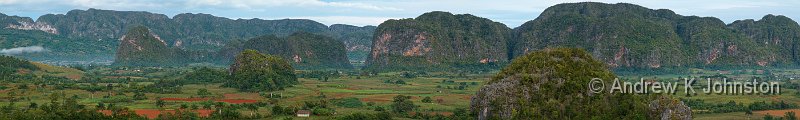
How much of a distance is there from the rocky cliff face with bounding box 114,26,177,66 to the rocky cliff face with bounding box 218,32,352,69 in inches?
814

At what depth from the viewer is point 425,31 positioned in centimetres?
14188

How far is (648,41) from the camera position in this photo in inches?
5443

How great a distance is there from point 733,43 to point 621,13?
28.8 metres

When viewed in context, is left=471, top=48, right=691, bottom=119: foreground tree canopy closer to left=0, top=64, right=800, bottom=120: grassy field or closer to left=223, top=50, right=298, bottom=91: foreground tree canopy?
left=0, top=64, right=800, bottom=120: grassy field

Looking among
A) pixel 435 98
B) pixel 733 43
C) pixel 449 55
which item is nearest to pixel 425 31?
pixel 449 55

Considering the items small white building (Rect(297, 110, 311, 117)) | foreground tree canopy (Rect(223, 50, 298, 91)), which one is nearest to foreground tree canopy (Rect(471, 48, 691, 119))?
small white building (Rect(297, 110, 311, 117))

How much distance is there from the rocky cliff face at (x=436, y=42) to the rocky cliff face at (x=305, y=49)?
13877 mm

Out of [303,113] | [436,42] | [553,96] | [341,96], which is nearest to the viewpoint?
[553,96]

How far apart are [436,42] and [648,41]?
40599 millimetres

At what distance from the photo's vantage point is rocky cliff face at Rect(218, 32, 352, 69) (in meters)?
155

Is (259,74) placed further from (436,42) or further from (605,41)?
(605,41)

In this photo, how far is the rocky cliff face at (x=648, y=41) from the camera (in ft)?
443

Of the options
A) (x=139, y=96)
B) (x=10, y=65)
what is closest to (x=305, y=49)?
(x=10, y=65)

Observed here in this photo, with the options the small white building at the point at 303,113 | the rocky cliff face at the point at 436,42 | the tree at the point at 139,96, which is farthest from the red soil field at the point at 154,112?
the rocky cliff face at the point at 436,42
